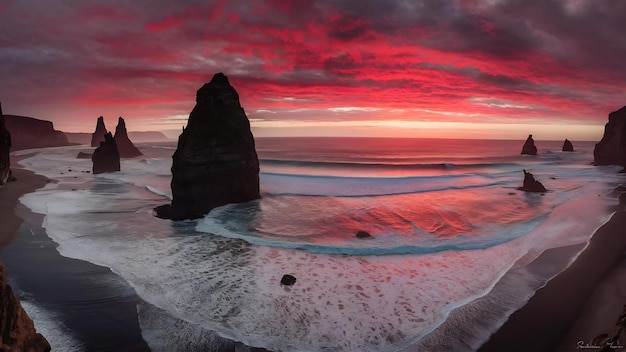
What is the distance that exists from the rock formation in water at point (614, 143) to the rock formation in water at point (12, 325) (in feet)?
239

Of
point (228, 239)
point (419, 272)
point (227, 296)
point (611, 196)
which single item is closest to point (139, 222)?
point (228, 239)

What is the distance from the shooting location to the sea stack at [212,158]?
2388 centimetres

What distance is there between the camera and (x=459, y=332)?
952 centimetres

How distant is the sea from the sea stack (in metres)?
1.20

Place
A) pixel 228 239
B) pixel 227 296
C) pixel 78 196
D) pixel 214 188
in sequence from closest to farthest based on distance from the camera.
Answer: pixel 227 296 < pixel 228 239 < pixel 214 188 < pixel 78 196

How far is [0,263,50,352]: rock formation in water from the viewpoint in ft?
20.7

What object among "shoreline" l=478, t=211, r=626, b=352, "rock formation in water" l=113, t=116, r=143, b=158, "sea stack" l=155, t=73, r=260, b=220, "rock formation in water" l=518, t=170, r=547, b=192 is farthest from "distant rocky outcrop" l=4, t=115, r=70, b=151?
"shoreline" l=478, t=211, r=626, b=352

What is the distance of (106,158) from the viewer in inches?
2042

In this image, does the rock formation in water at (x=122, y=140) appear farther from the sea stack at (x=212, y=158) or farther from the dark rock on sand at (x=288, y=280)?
the dark rock on sand at (x=288, y=280)

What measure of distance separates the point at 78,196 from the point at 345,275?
2900cm

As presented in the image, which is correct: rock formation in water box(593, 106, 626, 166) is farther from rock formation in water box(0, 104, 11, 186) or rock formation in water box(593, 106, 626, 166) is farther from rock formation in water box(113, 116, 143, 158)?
rock formation in water box(113, 116, 143, 158)

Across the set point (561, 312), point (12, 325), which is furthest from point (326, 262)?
point (12, 325)

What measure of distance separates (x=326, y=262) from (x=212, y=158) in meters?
13.4

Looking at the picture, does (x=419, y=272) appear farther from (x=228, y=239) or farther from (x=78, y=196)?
(x=78, y=196)
